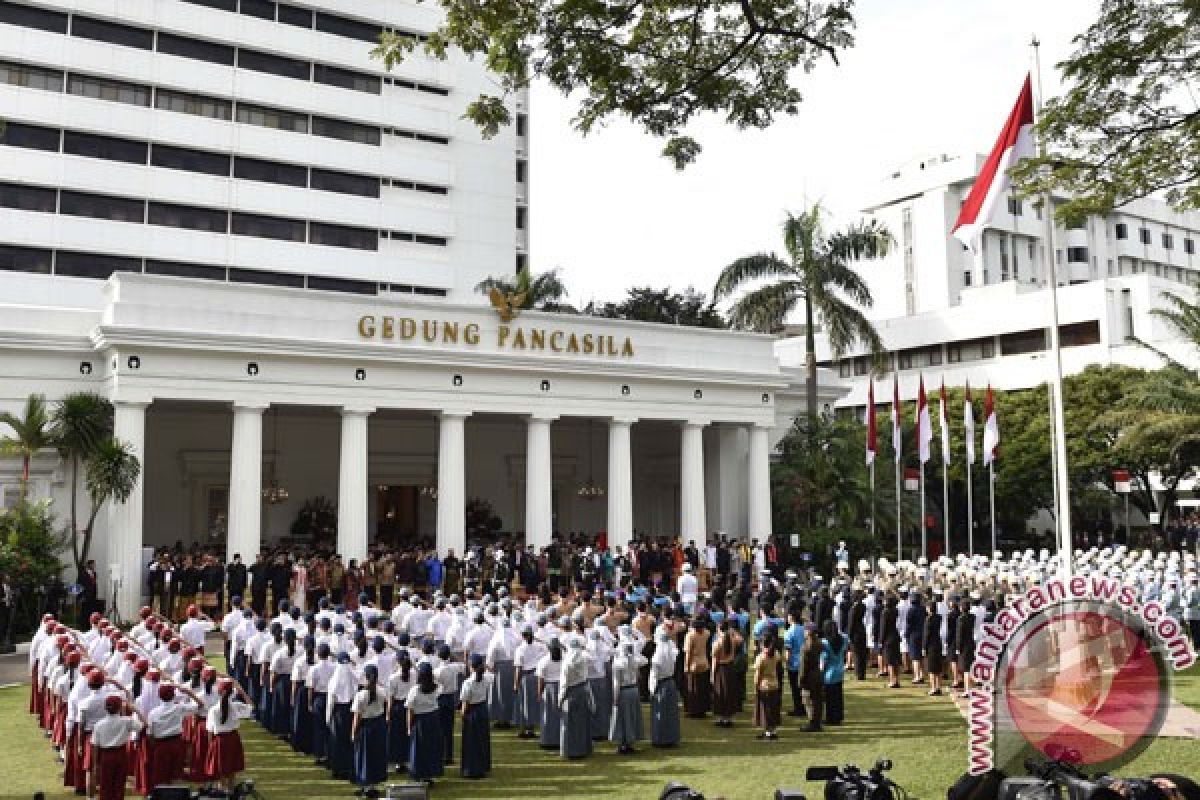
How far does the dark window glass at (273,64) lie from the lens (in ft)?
138

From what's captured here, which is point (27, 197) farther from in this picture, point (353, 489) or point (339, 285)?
point (353, 489)

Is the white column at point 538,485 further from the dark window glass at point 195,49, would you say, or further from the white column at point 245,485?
the dark window glass at point 195,49

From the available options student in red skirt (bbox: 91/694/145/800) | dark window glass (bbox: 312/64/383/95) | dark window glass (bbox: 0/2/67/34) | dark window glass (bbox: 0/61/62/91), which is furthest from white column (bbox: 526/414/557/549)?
dark window glass (bbox: 0/2/67/34)

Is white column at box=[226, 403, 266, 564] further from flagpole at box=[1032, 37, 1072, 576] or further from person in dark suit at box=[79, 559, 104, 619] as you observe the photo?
flagpole at box=[1032, 37, 1072, 576]

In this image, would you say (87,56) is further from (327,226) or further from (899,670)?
(899,670)

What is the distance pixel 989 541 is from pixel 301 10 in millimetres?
35657

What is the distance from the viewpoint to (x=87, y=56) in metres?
38.5

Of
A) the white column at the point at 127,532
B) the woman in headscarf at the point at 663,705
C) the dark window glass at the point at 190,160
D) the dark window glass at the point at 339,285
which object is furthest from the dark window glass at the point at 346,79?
the woman in headscarf at the point at 663,705

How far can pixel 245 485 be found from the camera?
23.4 meters

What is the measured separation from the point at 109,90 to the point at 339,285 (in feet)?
37.1

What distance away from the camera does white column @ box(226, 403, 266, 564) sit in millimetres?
23203

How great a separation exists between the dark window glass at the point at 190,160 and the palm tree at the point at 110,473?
22.3 m

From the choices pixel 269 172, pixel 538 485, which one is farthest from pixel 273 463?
pixel 269 172

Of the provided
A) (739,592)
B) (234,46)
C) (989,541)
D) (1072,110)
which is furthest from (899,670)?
(234,46)
